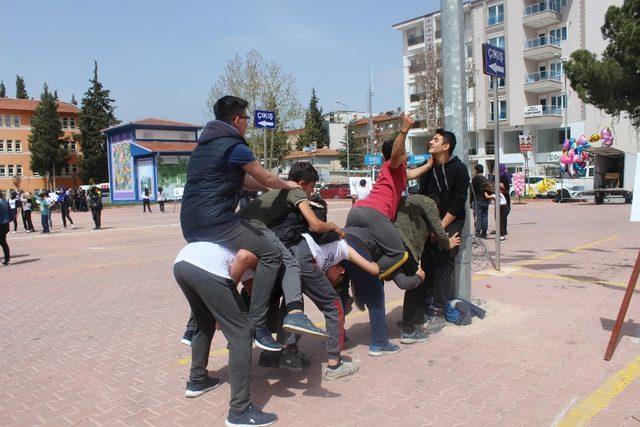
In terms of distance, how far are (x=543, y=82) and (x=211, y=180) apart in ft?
158

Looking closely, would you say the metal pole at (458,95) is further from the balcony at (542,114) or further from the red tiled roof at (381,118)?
the red tiled roof at (381,118)

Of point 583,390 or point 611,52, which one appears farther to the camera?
point 611,52

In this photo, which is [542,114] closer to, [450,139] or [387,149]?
[450,139]

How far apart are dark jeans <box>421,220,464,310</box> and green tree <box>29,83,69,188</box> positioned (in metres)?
76.9

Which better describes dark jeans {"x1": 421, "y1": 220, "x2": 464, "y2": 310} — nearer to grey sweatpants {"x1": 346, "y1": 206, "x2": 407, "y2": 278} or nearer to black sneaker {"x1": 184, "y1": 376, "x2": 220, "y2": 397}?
grey sweatpants {"x1": 346, "y1": 206, "x2": 407, "y2": 278}

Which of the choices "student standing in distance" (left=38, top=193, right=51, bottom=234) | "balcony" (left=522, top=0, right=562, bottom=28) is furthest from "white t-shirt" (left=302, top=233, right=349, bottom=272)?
"balcony" (left=522, top=0, right=562, bottom=28)

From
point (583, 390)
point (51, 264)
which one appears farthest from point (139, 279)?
point (583, 390)

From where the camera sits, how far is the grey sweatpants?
4516mm

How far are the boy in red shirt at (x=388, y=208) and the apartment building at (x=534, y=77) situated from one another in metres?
38.6

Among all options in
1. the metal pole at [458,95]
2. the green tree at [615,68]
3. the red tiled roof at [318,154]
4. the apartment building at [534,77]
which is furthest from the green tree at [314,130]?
the metal pole at [458,95]

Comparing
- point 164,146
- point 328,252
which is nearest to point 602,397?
point 328,252

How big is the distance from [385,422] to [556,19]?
1954 inches

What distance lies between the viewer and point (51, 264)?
11.7m

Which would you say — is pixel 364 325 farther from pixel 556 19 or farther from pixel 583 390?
pixel 556 19
